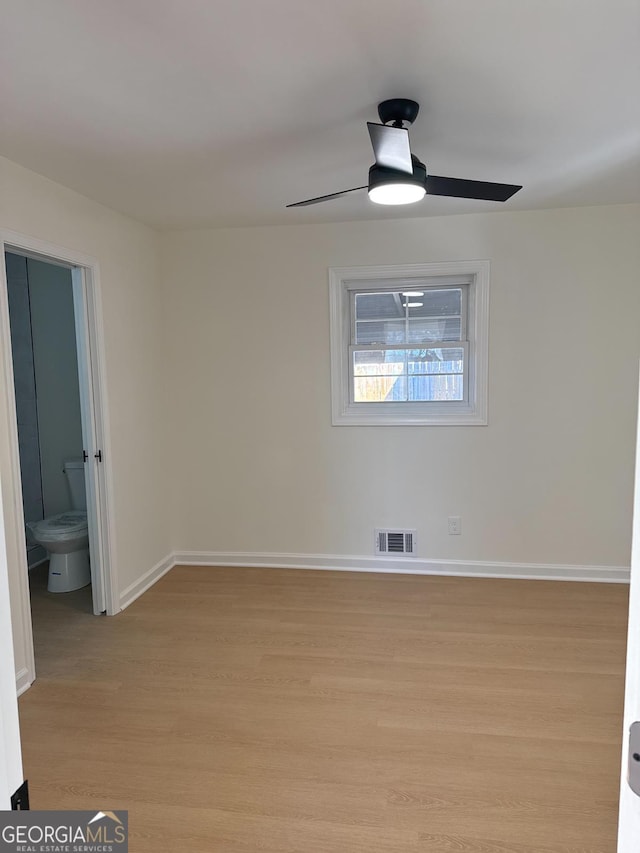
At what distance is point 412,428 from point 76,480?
2.63m

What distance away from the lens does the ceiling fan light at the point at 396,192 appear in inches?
91.2

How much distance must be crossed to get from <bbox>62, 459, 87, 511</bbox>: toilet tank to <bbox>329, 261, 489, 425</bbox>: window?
6.69 feet

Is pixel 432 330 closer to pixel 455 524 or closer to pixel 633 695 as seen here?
pixel 455 524

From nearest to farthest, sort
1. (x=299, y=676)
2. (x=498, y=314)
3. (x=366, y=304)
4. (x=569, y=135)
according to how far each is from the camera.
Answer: (x=569, y=135) < (x=299, y=676) < (x=498, y=314) < (x=366, y=304)

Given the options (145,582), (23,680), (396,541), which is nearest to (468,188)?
(396,541)

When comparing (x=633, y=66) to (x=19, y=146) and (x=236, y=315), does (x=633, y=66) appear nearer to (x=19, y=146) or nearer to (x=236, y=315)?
(x=19, y=146)

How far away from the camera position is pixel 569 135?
250 centimetres

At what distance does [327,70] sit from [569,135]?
123 centimetres

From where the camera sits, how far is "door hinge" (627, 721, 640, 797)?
0.65 m

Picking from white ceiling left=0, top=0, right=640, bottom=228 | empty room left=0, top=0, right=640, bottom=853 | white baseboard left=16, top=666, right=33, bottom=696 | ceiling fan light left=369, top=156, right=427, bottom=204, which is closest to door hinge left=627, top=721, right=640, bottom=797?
empty room left=0, top=0, right=640, bottom=853

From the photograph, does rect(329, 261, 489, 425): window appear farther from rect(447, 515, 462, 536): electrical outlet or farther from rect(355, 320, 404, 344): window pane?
rect(447, 515, 462, 536): electrical outlet

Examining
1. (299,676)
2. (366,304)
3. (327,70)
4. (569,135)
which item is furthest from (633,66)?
(299,676)

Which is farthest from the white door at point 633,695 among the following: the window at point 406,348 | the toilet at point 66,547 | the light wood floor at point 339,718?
the toilet at point 66,547

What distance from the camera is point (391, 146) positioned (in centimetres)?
203
